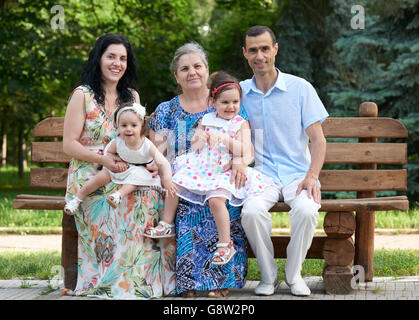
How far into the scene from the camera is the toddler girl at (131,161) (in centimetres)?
426

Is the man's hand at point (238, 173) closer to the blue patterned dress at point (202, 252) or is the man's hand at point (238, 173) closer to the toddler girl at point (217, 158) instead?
the toddler girl at point (217, 158)

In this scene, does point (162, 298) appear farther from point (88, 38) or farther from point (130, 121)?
point (88, 38)

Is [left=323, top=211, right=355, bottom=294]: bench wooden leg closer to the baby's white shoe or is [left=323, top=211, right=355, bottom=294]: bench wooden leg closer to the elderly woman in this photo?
the baby's white shoe

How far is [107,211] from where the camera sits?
4367 millimetres

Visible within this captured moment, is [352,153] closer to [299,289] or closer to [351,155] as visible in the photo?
[351,155]

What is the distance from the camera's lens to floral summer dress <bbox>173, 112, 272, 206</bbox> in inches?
164

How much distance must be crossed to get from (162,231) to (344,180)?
1591mm

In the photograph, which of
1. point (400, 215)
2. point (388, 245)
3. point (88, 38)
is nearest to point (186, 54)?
point (388, 245)

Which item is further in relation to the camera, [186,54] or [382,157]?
[382,157]

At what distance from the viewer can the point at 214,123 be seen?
4375 millimetres

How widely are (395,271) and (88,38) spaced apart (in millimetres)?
13200

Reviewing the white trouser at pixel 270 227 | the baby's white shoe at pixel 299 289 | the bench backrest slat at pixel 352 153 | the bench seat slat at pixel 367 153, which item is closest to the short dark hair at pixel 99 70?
the bench backrest slat at pixel 352 153

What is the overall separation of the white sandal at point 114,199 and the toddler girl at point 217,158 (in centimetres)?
29

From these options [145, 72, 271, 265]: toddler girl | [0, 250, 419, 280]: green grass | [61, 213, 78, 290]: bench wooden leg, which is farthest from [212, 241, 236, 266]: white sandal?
[61, 213, 78, 290]: bench wooden leg
